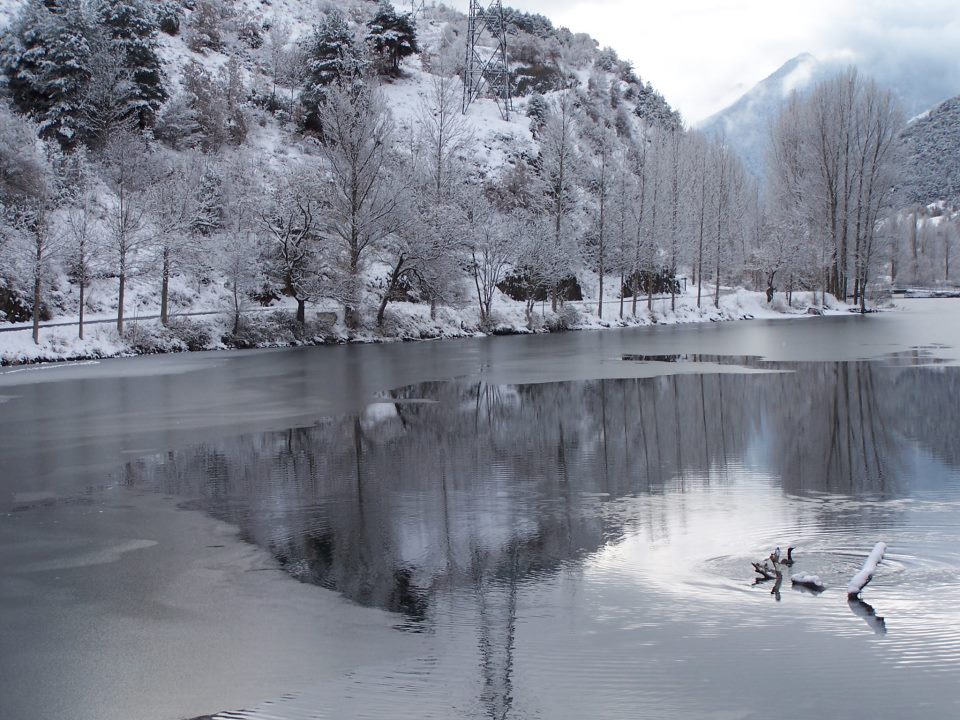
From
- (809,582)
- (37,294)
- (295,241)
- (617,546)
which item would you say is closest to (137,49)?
(295,241)

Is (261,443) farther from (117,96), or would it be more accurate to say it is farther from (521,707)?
(117,96)

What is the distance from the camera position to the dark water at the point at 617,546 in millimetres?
A: 5629

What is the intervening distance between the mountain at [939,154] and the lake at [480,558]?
191 metres

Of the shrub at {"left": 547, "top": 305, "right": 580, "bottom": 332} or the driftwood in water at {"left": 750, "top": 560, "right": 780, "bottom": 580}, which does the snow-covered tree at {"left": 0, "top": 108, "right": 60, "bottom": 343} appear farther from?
the driftwood in water at {"left": 750, "top": 560, "right": 780, "bottom": 580}

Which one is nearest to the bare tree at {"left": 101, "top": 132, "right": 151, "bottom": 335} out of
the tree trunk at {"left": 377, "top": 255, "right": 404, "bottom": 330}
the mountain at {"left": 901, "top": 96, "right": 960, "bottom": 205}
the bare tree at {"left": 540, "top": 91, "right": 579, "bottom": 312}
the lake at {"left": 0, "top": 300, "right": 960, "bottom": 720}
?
the tree trunk at {"left": 377, "top": 255, "right": 404, "bottom": 330}

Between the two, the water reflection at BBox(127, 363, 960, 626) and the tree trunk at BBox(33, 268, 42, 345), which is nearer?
the water reflection at BBox(127, 363, 960, 626)

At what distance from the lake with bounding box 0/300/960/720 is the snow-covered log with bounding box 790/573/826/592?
0.17 meters

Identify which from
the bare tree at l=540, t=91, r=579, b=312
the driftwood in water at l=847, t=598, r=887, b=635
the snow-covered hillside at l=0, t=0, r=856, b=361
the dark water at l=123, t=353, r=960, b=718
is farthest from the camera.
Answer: the bare tree at l=540, t=91, r=579, b=312

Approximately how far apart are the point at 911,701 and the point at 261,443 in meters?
11.2

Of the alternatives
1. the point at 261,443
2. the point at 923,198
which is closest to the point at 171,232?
the point at 261,443

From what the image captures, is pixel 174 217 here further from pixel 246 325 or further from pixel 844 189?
pixel 844 189

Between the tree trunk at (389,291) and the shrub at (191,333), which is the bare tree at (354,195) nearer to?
the tree trunk at (389,291)

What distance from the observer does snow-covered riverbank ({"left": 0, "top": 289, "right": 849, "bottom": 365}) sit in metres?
32.8

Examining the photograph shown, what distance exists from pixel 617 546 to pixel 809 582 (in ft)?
6.32
